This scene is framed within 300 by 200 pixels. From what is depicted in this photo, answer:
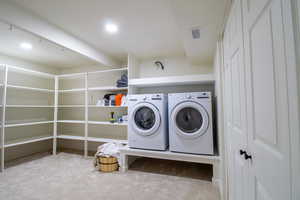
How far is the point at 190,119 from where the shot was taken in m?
2.39

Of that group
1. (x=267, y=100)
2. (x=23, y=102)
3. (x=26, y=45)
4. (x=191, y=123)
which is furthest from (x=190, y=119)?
(x=23, y=102)

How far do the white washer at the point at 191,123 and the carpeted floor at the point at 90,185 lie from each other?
19.8 inches

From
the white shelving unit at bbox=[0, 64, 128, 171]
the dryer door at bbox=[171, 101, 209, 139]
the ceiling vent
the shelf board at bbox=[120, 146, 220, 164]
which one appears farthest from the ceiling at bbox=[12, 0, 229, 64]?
the shelf board at bbox=[120, 146, 220, 164]

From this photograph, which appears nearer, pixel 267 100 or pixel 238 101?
pixel 267 100

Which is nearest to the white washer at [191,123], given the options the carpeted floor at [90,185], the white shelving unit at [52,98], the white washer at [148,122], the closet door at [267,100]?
the white washer at [148,122]

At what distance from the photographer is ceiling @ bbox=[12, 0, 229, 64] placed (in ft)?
4.54

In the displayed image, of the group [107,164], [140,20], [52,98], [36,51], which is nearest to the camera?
[140,20]

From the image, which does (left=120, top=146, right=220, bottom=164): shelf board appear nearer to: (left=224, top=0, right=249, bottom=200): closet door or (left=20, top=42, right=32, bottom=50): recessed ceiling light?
(left=224, top=0, right=249, bottom=200): closet door

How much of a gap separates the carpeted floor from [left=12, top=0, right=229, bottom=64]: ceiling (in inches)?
81.7

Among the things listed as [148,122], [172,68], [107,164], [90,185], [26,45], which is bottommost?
[90,185]

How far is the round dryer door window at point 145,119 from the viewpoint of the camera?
246 cm

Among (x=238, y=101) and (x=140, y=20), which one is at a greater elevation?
(x=140, y=20)

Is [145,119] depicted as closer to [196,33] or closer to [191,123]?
[191,123]

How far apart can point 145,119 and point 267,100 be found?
217cm
